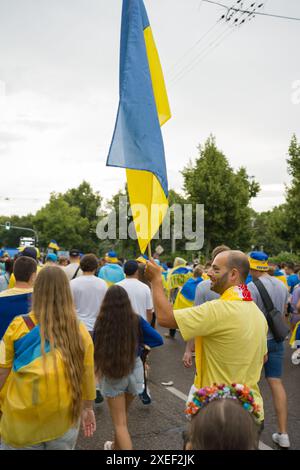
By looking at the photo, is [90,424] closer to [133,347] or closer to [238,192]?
[133,347]

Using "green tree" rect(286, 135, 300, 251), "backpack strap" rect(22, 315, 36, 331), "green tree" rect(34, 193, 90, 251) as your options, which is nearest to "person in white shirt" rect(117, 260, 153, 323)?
"backpack strap" rect(22, 315, 36, 331)

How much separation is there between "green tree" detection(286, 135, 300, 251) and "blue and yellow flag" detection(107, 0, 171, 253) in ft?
58.3

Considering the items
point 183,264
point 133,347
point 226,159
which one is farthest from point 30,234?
point 133,347

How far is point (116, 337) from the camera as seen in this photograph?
3820 millimetres

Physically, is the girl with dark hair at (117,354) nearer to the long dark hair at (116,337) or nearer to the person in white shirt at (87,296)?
the long dark hair at (116,337)

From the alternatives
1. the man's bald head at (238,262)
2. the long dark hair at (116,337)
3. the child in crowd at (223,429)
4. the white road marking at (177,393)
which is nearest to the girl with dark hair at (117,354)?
the long dark hair at (116,337)

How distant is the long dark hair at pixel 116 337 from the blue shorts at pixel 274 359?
4.83ft

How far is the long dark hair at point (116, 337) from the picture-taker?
379cm

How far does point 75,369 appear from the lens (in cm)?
268

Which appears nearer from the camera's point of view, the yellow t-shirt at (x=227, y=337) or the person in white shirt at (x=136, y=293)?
the yellow t-shirt at (x=227, y=337)

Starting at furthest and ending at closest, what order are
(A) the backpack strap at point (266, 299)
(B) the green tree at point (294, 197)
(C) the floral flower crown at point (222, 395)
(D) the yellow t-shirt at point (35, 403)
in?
(B) the green tree at point (294, 197) → (A) the backpack strap at point (266, 299) → (D) the yellow t-shirt at point (35, 403) → (C) the floral flower crown at point (222, 395)

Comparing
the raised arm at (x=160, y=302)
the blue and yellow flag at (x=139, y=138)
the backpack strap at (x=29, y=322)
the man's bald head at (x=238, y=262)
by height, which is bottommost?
the backpack strap at (x=29, y=322)

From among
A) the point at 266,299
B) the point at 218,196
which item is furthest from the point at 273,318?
the point at 218,196

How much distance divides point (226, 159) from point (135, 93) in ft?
76.8
